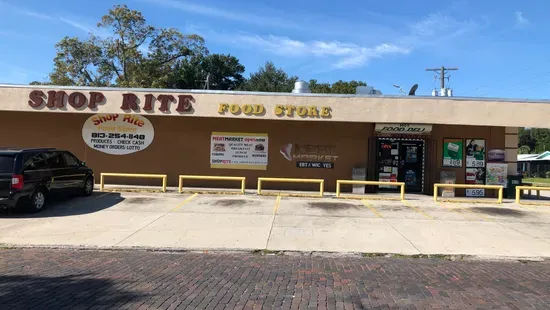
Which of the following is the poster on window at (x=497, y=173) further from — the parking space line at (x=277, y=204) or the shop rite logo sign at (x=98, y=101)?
the shop rite logo sign at (x=98, y=101)

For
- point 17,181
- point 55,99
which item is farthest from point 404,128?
point 55,99

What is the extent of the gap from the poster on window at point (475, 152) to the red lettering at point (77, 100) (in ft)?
49.0

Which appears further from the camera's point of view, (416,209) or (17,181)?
(416,209)

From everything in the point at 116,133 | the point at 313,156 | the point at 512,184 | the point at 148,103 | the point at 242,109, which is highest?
the point at 148,103

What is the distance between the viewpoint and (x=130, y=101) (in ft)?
51.3

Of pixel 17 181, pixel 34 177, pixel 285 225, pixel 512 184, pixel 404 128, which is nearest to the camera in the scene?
pixel 285 225

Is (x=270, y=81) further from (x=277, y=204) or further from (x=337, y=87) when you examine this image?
(x=277, y=204)

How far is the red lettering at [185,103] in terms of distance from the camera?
15578mm

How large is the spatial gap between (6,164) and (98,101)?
19.5 feet

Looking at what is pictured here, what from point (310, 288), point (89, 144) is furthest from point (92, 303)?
point (89, 144)

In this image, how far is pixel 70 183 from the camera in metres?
12.4

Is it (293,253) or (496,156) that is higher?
(496,156)

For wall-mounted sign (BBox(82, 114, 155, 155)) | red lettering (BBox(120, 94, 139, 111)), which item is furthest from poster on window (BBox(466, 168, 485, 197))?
red lettering (BBox(120, 94, 139, 111))

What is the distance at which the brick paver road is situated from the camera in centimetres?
479
